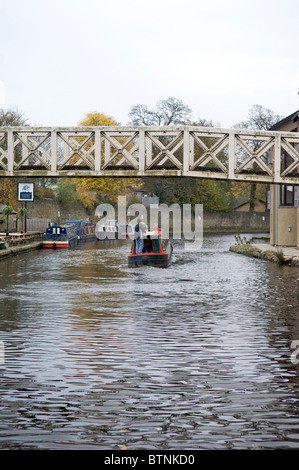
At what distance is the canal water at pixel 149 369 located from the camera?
7418 mm

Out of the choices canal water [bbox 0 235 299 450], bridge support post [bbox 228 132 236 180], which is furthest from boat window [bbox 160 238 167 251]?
bridge support post [bbox 228 132 236 180]

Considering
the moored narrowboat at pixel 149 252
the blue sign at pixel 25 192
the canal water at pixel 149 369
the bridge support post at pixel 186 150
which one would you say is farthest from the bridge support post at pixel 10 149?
the blue sign at pixel 25 192

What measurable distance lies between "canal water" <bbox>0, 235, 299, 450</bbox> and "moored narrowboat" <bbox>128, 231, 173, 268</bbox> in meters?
9.72

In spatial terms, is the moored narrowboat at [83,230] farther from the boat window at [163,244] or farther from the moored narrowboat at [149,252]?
the moored narrowboat at [149,252]

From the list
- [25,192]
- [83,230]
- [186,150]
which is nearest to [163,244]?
[186,150]

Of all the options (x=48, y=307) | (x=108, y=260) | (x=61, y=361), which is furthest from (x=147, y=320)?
(x=108, y=260)

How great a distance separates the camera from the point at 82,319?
15961mm

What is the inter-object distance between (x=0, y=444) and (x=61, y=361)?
407 centimetres

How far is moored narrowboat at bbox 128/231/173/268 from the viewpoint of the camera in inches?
1278

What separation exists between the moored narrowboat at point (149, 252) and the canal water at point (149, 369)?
9719 mm

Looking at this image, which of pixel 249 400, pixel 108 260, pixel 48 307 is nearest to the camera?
pixel 249 400

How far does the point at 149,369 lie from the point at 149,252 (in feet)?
75.0

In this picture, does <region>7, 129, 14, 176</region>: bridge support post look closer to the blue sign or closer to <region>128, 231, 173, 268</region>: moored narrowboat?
<region>128, 231, 173, 268</region>: moored narrowboat

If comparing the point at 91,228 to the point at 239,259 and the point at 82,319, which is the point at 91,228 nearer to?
the point at 239,259
